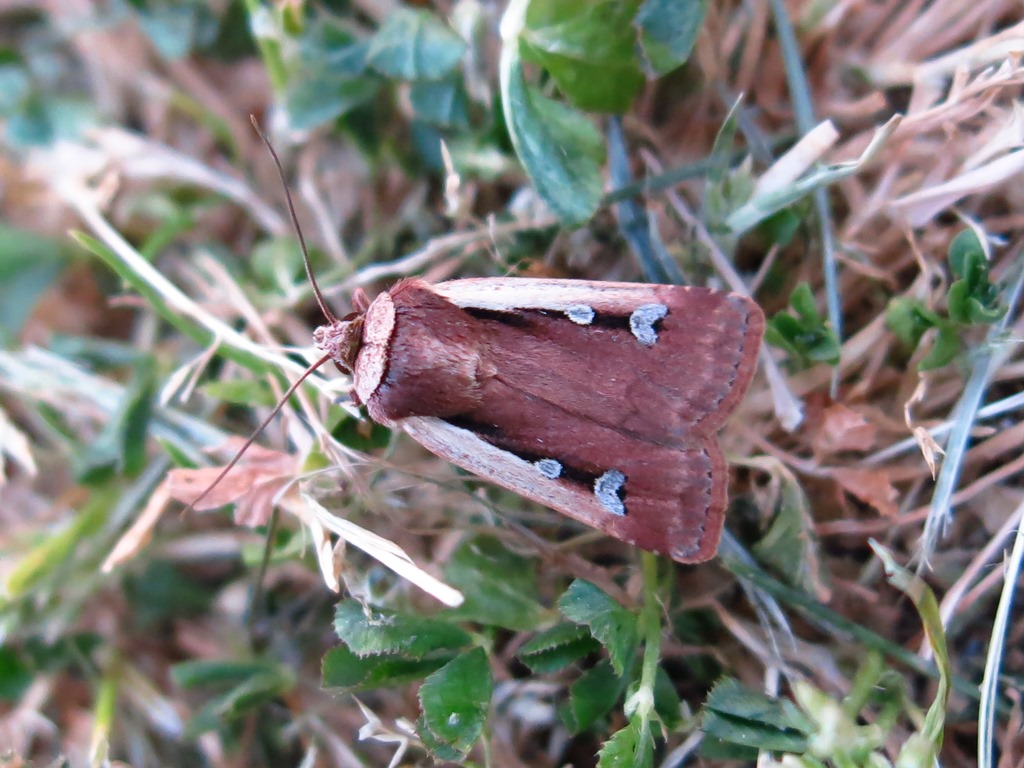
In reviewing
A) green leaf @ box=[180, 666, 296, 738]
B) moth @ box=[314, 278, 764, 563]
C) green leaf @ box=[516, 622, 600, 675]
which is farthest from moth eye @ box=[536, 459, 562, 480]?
green leaf @ box=[180, 666, 296, 738]

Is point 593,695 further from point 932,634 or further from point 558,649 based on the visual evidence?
point 932,634

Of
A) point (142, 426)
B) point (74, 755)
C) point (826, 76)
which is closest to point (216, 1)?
point (142, 426)

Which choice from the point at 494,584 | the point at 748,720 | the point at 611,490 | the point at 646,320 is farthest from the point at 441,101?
the point at 748,720

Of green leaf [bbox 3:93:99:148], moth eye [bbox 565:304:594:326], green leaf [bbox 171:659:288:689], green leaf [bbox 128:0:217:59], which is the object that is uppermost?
green leaf [bbox 128:0:217:59]

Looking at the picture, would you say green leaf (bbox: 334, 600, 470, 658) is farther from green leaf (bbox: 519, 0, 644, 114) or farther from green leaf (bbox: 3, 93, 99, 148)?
green leaf (bbox: 3, 93, 99, 148)

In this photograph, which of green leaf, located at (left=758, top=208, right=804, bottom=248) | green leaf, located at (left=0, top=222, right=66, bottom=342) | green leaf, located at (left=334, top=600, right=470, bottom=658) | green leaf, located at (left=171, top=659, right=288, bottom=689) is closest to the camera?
green leaf, located at (left=334, top=600, right=470, bottom=658)

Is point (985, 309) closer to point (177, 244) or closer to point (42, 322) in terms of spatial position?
point (177, 244)
